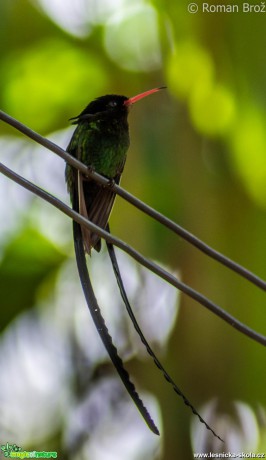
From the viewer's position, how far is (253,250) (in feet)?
12.0

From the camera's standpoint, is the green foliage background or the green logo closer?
the green logo

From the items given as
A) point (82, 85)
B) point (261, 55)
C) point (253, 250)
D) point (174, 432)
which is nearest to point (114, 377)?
point (174, 432)

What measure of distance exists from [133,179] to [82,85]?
0.55m

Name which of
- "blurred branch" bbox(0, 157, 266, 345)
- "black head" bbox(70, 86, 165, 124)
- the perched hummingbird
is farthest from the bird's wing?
"blurred branch" bbox(0, 157, 266, 345)

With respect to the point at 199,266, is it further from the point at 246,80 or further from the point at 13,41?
the point at 13,41

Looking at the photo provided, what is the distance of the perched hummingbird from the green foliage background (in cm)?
104

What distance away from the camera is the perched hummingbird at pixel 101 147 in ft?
7.95

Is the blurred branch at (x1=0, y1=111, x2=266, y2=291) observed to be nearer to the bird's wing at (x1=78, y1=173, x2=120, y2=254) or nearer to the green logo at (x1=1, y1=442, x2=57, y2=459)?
the bird's wing at (x1=78, y1=173, x2=120, y2=254)

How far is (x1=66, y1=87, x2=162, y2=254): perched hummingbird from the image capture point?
2422mm

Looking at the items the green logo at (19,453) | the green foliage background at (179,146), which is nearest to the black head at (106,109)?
the green foliage background at (179,146)

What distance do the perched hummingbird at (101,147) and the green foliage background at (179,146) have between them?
3.41ft

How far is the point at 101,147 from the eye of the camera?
2.55 meters

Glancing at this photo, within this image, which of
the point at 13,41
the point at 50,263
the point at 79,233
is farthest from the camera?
the point at 13,41

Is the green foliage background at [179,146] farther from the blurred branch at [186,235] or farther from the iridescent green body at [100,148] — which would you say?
the blurred branch at [186,235]
